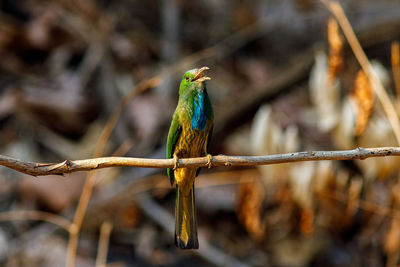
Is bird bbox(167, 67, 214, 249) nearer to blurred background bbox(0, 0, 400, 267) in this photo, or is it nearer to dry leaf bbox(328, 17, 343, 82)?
blurred background bbox(0, 0, 400, 267)

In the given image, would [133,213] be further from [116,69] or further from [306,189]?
[116,69]

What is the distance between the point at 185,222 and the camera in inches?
86.0

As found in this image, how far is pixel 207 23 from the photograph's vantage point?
652 cm

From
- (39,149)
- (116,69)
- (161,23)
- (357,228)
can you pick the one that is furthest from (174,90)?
(357,228)

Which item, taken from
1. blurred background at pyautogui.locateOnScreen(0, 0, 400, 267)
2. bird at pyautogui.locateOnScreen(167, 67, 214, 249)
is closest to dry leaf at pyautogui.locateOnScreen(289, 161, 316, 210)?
blurred background at pyautogui.locateOnScreen(0, 0, 400, 267)

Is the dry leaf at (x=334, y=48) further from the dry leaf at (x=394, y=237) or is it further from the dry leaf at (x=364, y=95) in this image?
the dry leaf at (x=394, y=237)

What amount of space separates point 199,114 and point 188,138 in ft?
0.47

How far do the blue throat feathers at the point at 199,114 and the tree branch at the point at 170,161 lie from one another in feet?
0.99

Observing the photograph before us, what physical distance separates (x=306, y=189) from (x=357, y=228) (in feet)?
5.23

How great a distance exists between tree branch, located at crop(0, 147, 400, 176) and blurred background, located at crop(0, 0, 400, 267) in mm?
687

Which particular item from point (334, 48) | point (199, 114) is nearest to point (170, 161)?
point (199, 114)

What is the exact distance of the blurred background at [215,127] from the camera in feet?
10.2

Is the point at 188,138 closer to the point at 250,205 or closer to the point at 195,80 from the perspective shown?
the point at 195,80

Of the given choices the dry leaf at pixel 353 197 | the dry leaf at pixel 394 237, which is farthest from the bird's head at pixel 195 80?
the dry leaf at pixel 394 237
